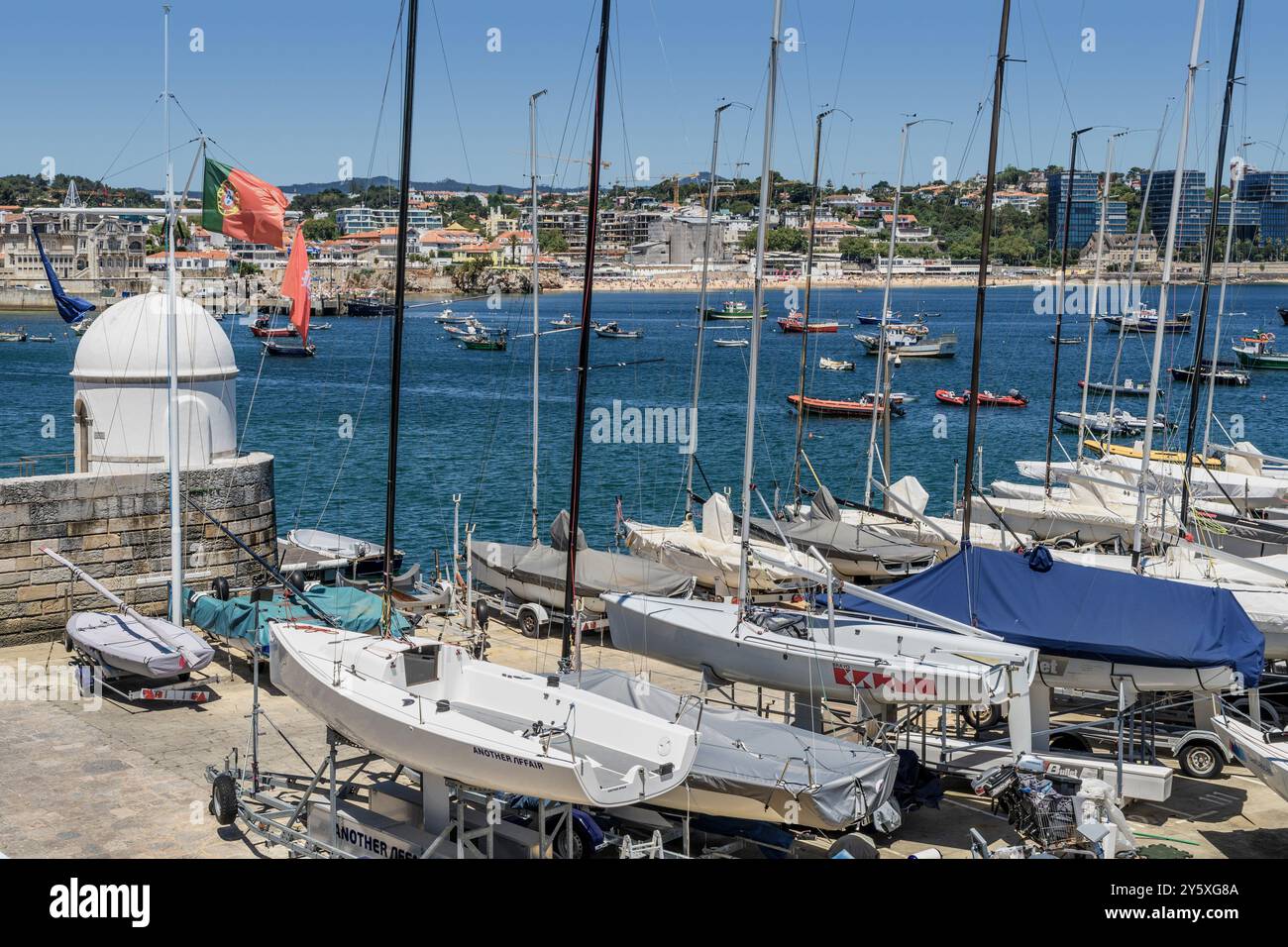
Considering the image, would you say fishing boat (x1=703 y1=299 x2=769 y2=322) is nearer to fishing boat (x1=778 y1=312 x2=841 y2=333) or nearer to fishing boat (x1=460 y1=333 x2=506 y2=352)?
fishing boat (x1=778 y1=312 x2=841 y2=333)

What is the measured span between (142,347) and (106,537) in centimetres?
→ 360

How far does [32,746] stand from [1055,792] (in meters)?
12.7

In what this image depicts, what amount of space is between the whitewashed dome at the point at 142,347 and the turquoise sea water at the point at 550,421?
1.32 m

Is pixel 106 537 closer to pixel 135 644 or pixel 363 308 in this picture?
pixel 135 644

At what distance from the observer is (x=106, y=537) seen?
924 inches

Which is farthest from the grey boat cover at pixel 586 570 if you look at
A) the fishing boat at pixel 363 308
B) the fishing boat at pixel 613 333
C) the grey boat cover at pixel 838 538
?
the fishing boat at pixel 363 308

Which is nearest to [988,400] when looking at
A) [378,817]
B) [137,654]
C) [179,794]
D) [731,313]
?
[137,654]

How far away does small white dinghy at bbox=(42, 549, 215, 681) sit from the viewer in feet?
66.0

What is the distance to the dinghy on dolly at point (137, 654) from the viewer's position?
20094 millimetres

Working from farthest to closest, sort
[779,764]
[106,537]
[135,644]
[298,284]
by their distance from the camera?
[106,537], [135,644], [298,284], [779,764]

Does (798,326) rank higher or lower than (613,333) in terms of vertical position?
higher

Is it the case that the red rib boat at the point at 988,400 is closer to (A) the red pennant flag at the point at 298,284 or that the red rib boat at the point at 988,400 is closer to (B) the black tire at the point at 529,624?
(B) the black tire at the point at 529,624

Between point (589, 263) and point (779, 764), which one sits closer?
point (779, 764)

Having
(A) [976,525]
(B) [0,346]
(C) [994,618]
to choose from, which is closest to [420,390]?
(B) [0,346]
